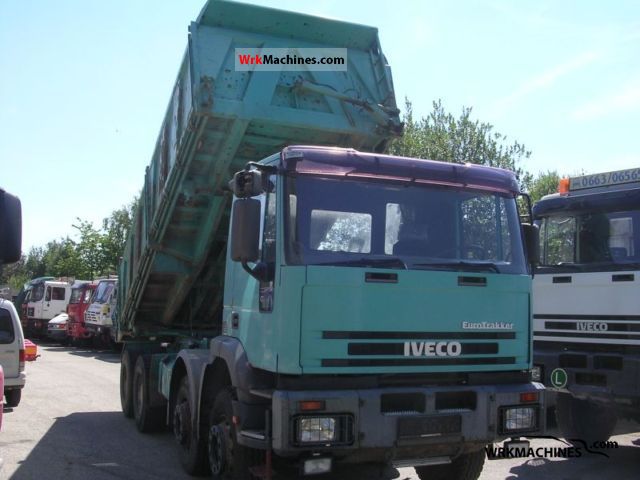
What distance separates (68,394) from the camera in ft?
38.3

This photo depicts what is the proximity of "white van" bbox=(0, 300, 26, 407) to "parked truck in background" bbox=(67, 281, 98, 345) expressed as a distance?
13.7 metres

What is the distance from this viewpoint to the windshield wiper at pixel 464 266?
195 inches

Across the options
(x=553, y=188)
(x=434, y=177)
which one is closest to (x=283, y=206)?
(x=434, y=177)

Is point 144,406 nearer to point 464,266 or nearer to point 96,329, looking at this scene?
point 464,266

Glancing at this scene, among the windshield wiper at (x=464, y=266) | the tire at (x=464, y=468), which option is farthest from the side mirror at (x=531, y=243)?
the tire at (x=464, y=468)

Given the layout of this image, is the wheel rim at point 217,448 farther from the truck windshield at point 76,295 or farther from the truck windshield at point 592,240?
Result: the truck windshield at point 76,295

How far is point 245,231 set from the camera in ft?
15.7

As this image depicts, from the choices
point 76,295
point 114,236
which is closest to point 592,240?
point 76,295

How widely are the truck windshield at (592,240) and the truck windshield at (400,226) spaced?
2.22 m

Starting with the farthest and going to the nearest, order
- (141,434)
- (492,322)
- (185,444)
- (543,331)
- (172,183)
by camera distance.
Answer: (141,434)
(543,331)
(172,183)
(185,444)
(492,322)

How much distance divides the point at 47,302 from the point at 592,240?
25.3 meters

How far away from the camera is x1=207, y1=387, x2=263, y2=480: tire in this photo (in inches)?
193

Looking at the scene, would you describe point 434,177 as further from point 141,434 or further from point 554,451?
point 141,434

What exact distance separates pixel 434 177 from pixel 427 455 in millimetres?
2044
